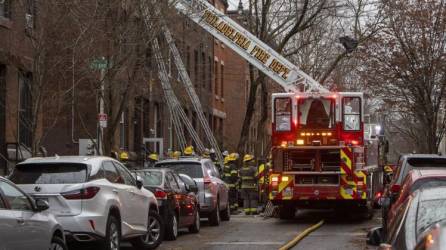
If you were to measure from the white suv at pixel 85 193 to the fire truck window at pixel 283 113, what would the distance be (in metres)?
A: 7.36

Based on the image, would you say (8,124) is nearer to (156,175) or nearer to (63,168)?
(156,175)

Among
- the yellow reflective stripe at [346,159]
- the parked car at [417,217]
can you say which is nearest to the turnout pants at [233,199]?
the yellow reflective stripe at [346,159]

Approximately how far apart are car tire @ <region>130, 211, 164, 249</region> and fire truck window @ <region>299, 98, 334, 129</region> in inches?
259

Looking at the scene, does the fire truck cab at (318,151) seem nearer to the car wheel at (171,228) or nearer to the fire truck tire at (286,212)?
the fire truck tire at (286,212)

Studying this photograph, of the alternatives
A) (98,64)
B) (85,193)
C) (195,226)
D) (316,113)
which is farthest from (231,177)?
(85,193)

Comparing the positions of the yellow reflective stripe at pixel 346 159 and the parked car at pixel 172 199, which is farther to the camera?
the yellow reflective stripe at pixel 346 159

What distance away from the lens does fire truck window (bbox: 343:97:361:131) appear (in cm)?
1834

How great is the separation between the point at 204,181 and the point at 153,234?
426 cm

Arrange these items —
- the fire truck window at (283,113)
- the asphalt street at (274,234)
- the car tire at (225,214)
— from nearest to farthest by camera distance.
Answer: the asphalt street at (274,234) < the fire truck window at (283,113) < the car tire at (225,214)

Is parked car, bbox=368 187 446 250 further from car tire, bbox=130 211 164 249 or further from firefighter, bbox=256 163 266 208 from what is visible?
firefighter, bbox=256 163 266 208

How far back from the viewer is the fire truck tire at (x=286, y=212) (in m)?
19.2

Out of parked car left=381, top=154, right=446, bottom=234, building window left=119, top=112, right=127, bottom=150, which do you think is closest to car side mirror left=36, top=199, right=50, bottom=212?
parked car left=381, top=154, right=446, bottom=234

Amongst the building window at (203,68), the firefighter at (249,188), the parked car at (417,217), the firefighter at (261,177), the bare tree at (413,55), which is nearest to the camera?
the parked car at (417,217)

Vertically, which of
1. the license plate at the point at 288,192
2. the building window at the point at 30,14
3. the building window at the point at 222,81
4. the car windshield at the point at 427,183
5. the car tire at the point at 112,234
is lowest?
the car tire at the point at 112,234
